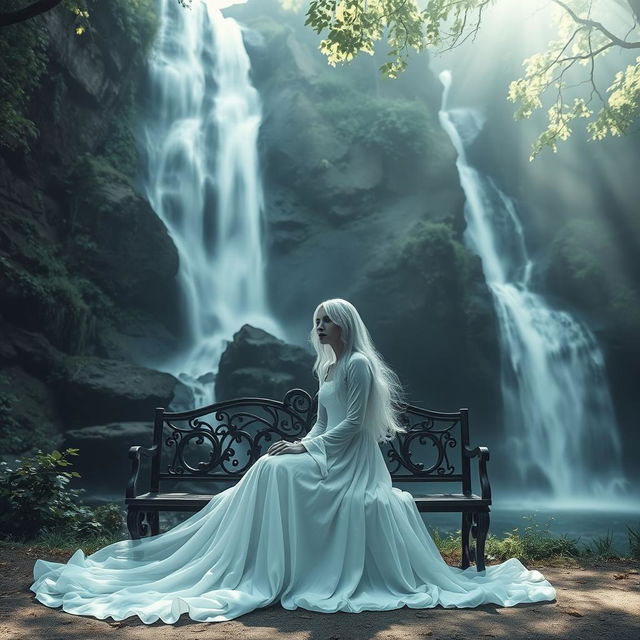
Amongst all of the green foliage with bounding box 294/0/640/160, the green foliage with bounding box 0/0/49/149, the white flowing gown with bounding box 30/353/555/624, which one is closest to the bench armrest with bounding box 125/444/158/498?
the white flowing gown with bounding box 30/353/555/624

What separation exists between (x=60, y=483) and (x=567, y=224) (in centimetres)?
1862

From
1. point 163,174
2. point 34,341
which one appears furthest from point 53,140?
Answer: point 34,341

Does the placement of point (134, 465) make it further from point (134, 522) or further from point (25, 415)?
point (25, 415)

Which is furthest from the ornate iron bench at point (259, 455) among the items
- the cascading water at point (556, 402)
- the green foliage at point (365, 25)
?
the cascading water at point (556, 402)

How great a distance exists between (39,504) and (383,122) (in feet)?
54.3

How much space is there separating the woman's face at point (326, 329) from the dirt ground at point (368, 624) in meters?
1.81

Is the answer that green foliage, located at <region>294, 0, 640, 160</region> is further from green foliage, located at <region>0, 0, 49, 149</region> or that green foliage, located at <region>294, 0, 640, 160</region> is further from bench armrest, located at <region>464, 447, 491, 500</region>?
green foliage, located at <region>0, 0, 49, 149</region>

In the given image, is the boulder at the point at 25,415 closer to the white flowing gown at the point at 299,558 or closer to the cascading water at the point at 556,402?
the white flowing gown at the point at 299,558

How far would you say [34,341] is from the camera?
12.3 metres

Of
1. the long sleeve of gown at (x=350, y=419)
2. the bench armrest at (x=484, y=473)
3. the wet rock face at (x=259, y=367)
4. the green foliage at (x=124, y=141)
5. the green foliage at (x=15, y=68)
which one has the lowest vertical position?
the bench armrest at (x=484, y=473)

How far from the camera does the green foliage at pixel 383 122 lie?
1981cm

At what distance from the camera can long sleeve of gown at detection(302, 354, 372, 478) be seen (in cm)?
436

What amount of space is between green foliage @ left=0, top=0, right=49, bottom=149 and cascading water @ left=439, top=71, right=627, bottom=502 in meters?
12.2

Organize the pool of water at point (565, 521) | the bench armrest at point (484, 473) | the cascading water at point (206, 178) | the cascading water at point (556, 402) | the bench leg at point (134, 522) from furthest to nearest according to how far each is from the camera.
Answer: the cascading water at point (206, 178) < the cascading water at point (556, 402) < the pool of water at point (565, 521) < the bench armrest at point (484, 473) < the bench leg at point (134, 522)
